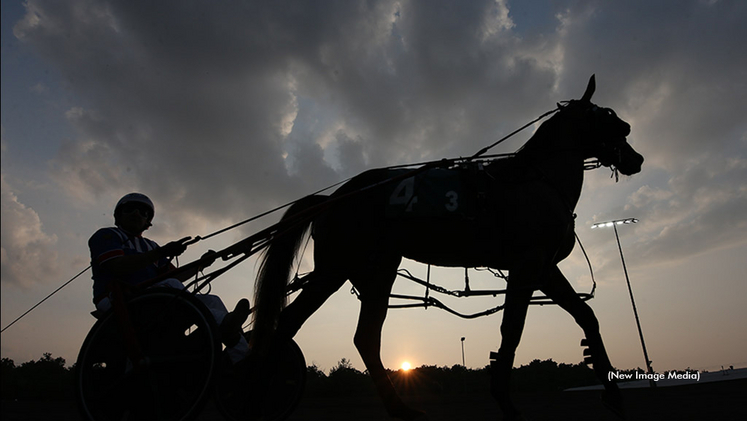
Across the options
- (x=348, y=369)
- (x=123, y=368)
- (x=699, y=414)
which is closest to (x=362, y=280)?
(x=123, y=368)

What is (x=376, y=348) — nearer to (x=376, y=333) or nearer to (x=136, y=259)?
(x=376, y=333)

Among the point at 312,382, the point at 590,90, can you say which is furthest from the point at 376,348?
the point at 312,382

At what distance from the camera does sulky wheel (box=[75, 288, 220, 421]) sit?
2.89 metres

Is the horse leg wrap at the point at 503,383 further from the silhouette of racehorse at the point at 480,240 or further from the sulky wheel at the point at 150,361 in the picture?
the sulky wheel at the point at 150,361

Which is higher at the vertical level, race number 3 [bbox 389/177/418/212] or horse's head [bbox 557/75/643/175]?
horse's head [bbox 557/75/643/175]

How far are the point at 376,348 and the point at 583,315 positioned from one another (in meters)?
2.08

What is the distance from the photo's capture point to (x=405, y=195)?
418cm

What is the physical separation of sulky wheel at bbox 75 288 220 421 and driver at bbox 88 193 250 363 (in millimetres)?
276

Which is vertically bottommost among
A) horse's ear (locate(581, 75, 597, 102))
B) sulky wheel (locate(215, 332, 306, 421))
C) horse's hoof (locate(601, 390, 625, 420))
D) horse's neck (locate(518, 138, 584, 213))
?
horse's hoof (locate(601, 390, 625, 420))

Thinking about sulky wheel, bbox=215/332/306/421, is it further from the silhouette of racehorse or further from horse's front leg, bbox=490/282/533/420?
horse's front leg, bbox=490/282/533/420

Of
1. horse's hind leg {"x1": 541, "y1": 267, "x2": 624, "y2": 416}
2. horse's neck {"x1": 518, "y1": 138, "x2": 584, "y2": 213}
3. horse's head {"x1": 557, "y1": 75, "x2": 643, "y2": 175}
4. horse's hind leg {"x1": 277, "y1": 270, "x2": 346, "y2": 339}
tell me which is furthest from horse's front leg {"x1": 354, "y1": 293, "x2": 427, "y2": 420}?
horse's head {"x1": 557, "y1": 75, "x2": 643, "y2": 175}

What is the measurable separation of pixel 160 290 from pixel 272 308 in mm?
1356

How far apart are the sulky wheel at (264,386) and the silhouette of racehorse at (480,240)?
0.23 meters

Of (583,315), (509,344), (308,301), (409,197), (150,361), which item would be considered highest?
(409,197)
